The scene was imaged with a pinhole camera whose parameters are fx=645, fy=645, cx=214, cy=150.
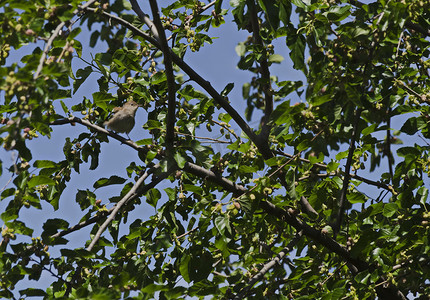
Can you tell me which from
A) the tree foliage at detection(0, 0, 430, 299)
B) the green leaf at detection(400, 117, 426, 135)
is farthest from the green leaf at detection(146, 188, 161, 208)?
the green leaf at detection(400, 117, 426, 135)

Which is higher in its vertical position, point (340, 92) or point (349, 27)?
point (349, 27)

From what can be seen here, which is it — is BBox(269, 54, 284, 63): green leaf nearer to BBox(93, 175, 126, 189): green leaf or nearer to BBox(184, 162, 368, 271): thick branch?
BBox(184, 162, 368, 271): thick branch

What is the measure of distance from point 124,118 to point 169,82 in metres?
1.87

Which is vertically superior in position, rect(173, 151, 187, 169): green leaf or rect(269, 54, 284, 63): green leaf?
rect(269, 54, 284, 63): green leaf

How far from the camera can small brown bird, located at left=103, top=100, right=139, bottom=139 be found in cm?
586

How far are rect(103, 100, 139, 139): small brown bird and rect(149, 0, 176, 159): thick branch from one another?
1047 millimetres

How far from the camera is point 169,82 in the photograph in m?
4.52

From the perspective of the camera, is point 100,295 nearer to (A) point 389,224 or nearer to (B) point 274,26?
(B) point 274,26

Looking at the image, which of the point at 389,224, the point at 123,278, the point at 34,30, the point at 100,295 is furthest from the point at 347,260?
the point at 34,30

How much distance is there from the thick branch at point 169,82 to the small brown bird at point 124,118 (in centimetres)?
105

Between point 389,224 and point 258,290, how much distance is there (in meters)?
1.53

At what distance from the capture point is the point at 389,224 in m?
5.71

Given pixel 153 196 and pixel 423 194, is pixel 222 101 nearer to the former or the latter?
pixel 153 196

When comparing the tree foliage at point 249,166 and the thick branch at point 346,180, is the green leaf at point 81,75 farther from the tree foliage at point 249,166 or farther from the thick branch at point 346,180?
the thick branch at point 346,180
